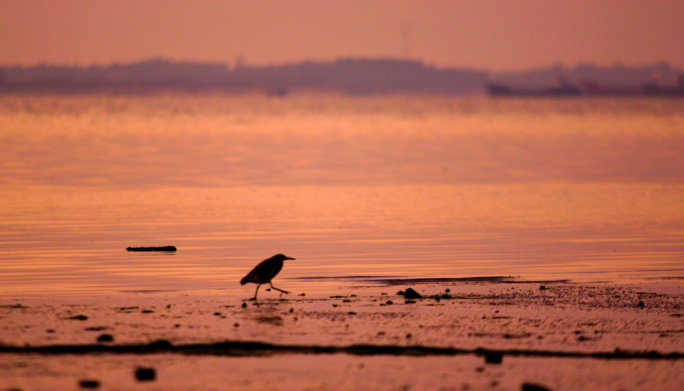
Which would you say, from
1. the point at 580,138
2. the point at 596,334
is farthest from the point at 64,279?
the point at 580,138

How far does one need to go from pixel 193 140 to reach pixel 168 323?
61.7 metres

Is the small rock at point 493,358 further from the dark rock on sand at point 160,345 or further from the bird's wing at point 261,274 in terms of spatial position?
the bird's wing at point 261,274

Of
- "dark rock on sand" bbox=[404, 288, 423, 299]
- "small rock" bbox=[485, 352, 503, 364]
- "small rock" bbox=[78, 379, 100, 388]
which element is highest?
"dark rock on sand" bbox=[404, 288, 423, 299]

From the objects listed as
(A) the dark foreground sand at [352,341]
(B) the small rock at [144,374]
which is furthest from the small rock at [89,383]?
(B) the small rock at [144,374]

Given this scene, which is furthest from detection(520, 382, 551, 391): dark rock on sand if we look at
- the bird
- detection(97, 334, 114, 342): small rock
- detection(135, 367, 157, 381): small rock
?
the bird

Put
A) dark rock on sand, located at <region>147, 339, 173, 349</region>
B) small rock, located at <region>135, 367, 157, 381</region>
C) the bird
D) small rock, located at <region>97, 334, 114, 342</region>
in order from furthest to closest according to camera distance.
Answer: the bird, small rock, located at <region>97, 334, 114, 342</region>, dark rock on sand, located at <region>147, 339, 173, 349</region>, small rock, located at <region>135, 367, 157, 381</region>

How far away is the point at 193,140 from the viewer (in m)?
73.4

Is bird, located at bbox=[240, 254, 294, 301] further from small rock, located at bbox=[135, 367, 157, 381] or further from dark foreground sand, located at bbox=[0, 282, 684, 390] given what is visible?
small rock, located at bbox=[135, 367, 157, 381]

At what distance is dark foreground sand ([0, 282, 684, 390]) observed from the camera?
10070 millimetres

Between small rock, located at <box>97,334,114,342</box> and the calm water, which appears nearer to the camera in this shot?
small rock, located at <box>97,334,114,342</box>

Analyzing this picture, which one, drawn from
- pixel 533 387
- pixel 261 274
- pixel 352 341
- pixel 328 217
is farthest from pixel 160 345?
pixel 328 217

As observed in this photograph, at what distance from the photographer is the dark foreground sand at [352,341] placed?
396 inches

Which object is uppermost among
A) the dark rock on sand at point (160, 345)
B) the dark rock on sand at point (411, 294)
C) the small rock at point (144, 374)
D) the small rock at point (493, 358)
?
the dark rock on sand at point (411, 294)

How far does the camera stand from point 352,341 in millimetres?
11641
